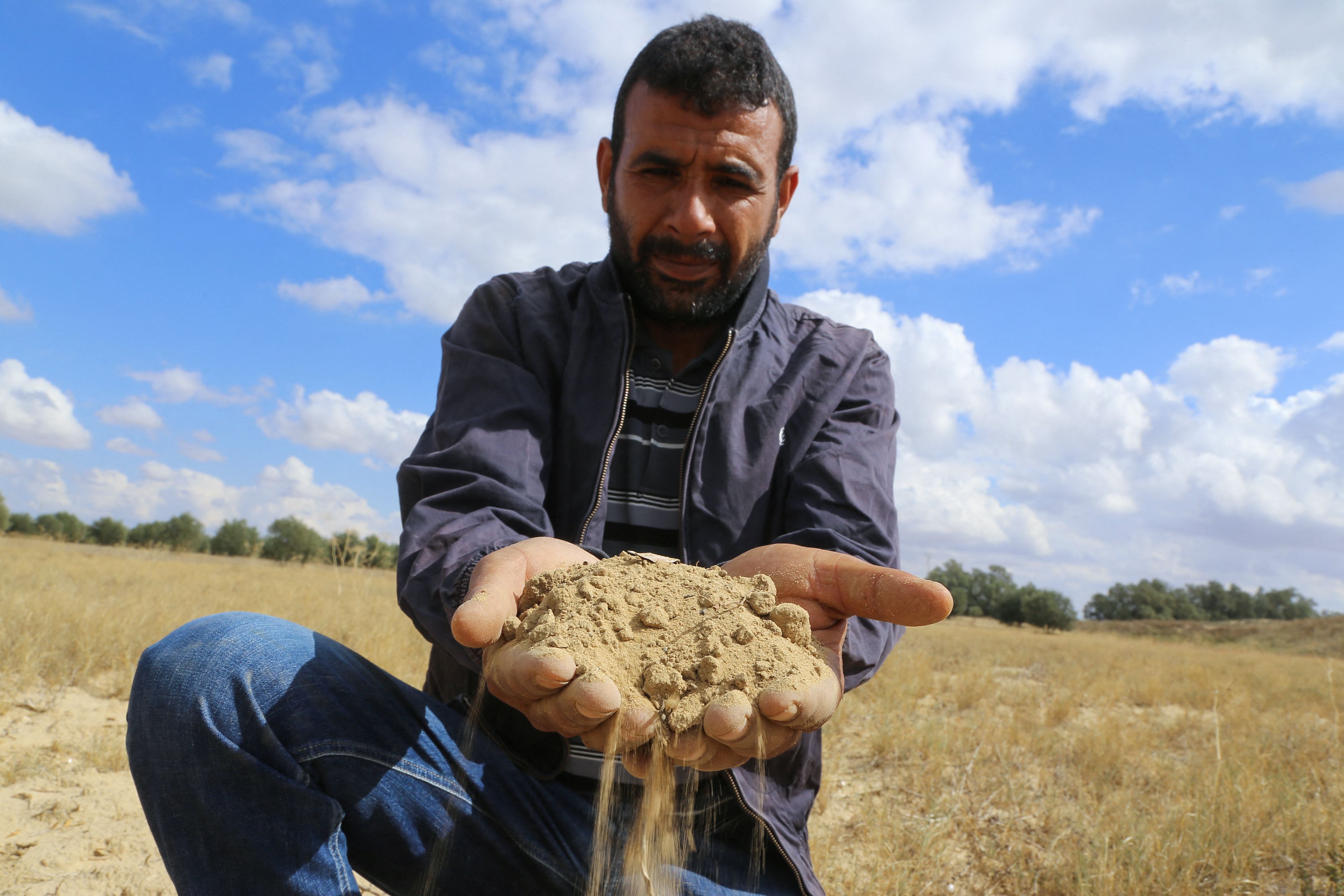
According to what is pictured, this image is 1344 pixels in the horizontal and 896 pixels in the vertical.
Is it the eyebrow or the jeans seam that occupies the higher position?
the eyebrow

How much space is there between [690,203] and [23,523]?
51.6m

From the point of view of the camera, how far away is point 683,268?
7.79 feet

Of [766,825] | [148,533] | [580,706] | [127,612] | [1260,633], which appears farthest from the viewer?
[148,533]

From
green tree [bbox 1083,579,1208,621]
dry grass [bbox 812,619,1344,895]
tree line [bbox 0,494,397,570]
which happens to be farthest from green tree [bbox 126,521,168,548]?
green tree [bbox 1083,579,1208,621]

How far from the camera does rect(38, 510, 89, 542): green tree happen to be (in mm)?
37081

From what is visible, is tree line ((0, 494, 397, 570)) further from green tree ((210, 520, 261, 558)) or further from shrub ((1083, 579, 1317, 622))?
shrub ((1083, 579, 1317, 622))

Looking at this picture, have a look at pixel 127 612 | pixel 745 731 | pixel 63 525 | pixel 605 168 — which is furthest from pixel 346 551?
pixel 63 525

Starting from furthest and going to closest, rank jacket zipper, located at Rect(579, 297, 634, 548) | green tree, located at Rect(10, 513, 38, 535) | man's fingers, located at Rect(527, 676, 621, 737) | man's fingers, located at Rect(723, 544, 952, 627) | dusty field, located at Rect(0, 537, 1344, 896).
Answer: green tree, located at Rect(10, 513, 38, 535), dusty field, located at Rect(0, 537, 1344, 896), jacket zipper, located at Rect(579, 297, 634, 548), man's fingers, located at Rect(723, 544, 952, 627), man's fingers, located at Rect(527, 676, 621, 737)

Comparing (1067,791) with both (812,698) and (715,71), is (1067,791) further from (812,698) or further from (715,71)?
(715,71)

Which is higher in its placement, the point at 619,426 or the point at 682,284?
the point at 682,284

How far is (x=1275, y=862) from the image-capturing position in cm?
303

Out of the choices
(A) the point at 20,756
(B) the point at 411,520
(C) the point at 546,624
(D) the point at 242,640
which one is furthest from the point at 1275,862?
(A) the point at 20,756

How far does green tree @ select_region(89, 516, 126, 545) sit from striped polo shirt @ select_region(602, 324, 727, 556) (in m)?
40.8

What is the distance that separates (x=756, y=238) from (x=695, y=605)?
1252 mm
